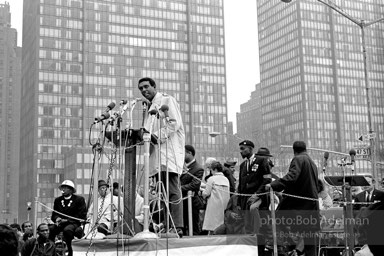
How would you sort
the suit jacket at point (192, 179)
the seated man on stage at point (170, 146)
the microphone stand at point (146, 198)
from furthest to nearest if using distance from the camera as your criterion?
the suit jacket at point (192, 179)
the seated man on stage at point (170, 146)
the microphone stand at point (146, 198)

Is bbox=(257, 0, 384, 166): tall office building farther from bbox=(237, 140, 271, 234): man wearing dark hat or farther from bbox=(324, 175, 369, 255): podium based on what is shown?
bbox=(237, 140, 271, 234): man wearing dark hat

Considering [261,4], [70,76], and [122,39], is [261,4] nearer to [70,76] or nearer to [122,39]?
[122,39]

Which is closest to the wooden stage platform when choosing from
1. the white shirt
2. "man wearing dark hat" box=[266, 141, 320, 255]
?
"man wearing dark hat" box=[266, 141, 320, 255]

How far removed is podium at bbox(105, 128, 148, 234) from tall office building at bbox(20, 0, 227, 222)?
98.2 m

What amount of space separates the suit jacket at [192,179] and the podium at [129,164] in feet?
9.11

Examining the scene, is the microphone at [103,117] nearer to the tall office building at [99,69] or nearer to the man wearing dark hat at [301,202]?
the man wearing dark hat at [301,202]

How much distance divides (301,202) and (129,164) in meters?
2.66

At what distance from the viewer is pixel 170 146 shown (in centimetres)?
770

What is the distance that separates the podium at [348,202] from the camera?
25.5ft

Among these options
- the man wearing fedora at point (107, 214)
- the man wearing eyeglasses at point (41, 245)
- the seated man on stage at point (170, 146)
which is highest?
the seated man on stage at point (170, 146)

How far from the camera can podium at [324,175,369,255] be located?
777 cm

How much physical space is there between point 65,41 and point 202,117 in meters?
34.3

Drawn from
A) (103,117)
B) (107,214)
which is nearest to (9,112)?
(107,214)

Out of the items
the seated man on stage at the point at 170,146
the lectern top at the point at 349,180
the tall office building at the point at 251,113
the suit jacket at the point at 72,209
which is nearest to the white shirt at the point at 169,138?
the seated man on stage at the point at 170,146
